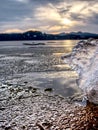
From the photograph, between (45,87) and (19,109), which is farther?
(45,87)

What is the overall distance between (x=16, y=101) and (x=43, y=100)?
1.74 metres

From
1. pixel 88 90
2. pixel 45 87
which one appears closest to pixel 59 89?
pixel 45 87

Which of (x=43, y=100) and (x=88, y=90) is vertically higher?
(x=88, y=90)

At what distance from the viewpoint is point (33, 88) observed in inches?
811

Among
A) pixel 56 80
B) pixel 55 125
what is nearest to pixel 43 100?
pixel 55 125

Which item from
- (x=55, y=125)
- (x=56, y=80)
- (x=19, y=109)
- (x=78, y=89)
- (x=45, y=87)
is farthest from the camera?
(x=56, y=80)

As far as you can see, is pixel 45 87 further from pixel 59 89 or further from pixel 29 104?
pixel 29 104

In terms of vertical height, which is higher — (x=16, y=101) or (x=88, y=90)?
(x=88, y=90)

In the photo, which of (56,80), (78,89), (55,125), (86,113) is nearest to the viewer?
(55,125)

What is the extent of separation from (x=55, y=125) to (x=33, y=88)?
28.2ft

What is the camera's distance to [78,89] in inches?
770

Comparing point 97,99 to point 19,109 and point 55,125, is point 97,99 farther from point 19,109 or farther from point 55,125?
point 19,109

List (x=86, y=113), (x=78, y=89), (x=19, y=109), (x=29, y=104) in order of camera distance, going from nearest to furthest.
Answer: (x=86, y=113)
(x=19, y=109)
(x=29, y=104)
(x=78, y=89)

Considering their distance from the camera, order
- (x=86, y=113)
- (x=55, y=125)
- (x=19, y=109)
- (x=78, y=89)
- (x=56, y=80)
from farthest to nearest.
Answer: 1. (x=56, y=80)
2. (x=78, y=89)
3. (x=19, y=109)
4. (x=86, y=113)
5. (x=55, y=125)
